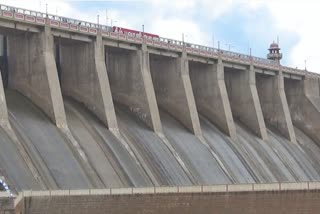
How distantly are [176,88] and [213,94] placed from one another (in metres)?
5.90

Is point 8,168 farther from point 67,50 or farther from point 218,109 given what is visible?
point 218,109

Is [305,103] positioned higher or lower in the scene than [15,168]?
higher

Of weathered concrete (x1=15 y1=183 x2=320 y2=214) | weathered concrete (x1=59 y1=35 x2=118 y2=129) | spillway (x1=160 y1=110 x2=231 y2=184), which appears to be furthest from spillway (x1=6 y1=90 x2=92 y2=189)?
spillway (x1=160 y1=110 x2=231 y2=184)

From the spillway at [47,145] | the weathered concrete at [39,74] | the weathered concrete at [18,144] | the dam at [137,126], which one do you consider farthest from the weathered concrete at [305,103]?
the weathered concrete at [18,144]

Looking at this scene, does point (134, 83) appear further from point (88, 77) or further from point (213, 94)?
point (213, 94)

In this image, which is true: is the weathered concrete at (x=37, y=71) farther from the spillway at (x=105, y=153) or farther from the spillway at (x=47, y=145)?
the spillway at (x=105, y=153)

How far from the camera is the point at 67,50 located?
54062mm

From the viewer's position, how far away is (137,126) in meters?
54.7

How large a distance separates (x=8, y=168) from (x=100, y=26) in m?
19.4

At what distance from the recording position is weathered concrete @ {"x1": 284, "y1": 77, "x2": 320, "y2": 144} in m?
76.2

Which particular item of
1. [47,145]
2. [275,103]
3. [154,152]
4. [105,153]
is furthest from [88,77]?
[275,103]

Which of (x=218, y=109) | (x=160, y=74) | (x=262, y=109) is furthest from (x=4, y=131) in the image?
(x=262, y=109)

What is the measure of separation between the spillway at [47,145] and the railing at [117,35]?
573 centimetres

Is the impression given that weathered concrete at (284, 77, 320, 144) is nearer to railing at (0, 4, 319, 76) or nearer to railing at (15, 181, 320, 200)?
railing at (0, 4, 319, 76)
